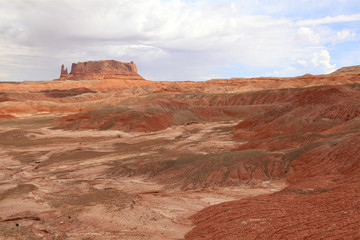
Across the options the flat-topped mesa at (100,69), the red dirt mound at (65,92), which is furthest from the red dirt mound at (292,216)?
the flat-topped mesa at (100,69)

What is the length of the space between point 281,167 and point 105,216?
10151 mm

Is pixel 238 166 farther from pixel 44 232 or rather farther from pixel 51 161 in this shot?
pixel 51 161

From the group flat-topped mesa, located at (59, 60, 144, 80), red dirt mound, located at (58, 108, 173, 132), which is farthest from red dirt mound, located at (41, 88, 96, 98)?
red dirt mound, located at (58, 108, 173, 132)

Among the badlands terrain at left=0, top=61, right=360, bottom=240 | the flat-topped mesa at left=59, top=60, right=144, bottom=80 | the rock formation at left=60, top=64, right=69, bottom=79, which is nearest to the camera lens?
the badlands terrain at left=0, top=61, right=360, bottom=240

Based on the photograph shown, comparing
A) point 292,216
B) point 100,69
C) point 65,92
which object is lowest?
point 292,216

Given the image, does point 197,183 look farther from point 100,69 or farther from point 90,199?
point 100,69

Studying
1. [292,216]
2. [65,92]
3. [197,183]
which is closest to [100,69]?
[65,92]

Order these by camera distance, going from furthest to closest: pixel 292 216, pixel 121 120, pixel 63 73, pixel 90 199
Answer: pixel 63 73, pixel 121 120, pixel 90 199, pixel 292 216

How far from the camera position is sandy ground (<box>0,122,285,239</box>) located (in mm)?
9367

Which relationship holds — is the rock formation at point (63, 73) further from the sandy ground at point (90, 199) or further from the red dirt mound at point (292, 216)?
the red dirt mound at point (292, 216)

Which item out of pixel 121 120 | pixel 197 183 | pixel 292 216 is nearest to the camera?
pixel 292 216

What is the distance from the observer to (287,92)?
65500 mm

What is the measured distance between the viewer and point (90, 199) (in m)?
11.9

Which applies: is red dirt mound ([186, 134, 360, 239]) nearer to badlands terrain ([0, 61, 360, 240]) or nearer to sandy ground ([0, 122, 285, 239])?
badlands terrain ([0, 61, 360, 240])
